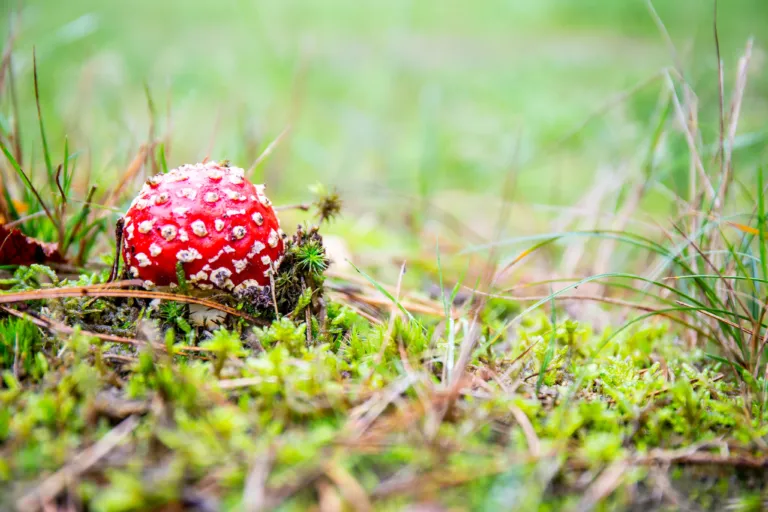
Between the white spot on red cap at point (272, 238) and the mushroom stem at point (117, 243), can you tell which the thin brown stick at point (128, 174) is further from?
the white spot on red cap at point (272, 238)

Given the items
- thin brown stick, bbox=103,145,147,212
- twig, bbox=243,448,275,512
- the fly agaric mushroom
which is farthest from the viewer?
thin brown stick, bbox=103,145,147,212

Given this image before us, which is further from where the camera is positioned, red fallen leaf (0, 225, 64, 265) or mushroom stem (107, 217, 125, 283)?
red fallen leaf (0, 225, 64, 265)

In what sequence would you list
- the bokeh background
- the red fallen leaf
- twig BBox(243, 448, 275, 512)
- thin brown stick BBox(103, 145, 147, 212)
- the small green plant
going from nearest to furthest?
twig BBox(243, 448, 275, 512) → the small green plant → the red fallen leaf → thin brown stick BBox(103, 145, 147, 212) → the bokeh background

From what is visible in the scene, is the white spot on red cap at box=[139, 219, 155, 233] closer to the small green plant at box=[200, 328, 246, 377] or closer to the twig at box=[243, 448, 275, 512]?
the small green plant at box=[200, 328, 246, 377]

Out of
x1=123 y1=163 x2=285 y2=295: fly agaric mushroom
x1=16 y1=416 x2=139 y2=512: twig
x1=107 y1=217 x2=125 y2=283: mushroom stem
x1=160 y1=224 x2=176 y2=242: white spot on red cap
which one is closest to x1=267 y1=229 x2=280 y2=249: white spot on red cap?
x1=123 y1=163 x2=285 y2=295: fly agaric mushroom

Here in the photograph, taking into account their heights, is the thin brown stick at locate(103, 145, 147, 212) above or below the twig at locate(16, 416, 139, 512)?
above

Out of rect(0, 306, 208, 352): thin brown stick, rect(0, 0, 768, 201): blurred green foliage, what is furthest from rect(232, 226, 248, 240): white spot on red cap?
rect(0, 0, 768, 201): blurred green foliage

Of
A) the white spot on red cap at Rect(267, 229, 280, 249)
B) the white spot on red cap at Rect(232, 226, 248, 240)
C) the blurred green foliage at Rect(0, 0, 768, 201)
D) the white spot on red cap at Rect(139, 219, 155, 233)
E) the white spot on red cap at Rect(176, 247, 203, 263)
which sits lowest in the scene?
the white spot on red cap at Rect(176, 247, 203, 263)

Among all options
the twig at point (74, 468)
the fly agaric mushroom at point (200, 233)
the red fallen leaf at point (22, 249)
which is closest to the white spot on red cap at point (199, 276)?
the fly agaric mushroom at point (200, 233)

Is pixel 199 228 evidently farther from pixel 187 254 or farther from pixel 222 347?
pixel 222 347
